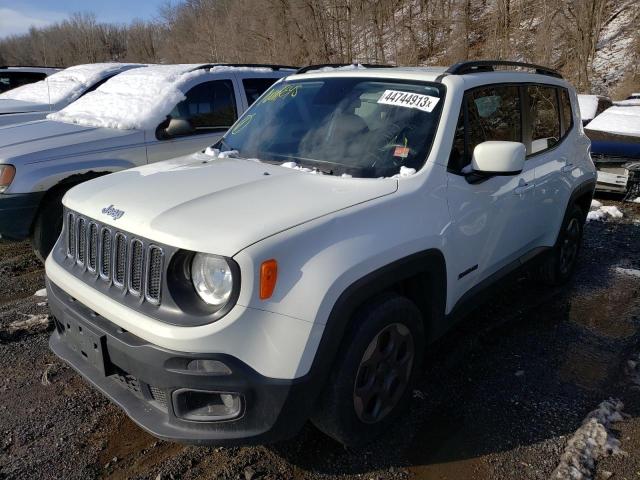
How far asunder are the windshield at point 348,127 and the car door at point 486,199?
0.86ft

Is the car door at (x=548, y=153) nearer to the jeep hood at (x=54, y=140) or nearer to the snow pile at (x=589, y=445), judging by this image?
the snow pile at (x=589, y=445)

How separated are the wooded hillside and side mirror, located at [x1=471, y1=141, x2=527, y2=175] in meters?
17.8

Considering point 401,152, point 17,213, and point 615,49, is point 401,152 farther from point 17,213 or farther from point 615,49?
point 615,49

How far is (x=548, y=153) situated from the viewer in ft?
13.2

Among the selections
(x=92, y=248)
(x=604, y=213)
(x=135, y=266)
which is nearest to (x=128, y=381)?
(x=135, y=266)

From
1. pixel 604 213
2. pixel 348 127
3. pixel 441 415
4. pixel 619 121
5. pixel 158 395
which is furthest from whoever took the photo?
pixel 619 121

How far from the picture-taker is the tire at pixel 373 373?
7.80 ft

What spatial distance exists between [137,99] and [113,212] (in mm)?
3624

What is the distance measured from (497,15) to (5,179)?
1979cm

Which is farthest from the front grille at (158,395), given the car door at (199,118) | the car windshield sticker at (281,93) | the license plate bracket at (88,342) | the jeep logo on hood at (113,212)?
the car door at (199,118)

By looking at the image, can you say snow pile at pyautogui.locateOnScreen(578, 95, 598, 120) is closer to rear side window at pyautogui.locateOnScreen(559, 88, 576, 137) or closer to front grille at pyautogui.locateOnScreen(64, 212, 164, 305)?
rear side window at pyautogui.locateOnScreen(559, 88, 576, 137)

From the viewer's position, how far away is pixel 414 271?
2.61m

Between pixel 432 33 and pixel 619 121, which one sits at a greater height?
pixel 432 33

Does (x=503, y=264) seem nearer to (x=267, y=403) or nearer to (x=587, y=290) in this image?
(x=587, y=290)
